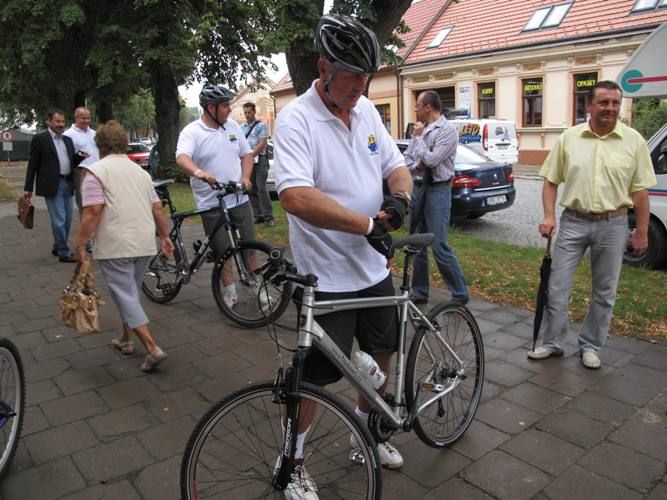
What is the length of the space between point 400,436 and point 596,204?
6.52 ft

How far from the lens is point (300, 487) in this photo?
2361 millimetres

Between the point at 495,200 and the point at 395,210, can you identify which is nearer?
the point at 395,210

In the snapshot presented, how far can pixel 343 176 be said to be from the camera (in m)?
2.38

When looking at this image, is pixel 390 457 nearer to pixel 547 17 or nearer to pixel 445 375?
pixel 445 375

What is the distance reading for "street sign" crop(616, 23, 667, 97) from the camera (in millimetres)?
6797

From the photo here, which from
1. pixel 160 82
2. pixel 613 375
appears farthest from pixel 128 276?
pixel 160 82

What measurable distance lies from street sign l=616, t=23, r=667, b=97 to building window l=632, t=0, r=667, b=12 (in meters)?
16.7

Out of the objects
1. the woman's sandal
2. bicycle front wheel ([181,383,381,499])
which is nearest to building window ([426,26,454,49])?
the woman's sandal

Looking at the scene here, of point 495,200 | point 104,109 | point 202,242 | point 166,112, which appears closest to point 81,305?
point 202,242

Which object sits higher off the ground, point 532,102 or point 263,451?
point 532,102

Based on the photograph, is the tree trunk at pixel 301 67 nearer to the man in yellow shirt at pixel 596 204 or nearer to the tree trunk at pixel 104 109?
the man in yellow shirt at pixel 596 204

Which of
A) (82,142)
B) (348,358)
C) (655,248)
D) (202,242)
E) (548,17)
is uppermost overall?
(548,17)

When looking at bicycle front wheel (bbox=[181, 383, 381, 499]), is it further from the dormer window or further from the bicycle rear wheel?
the dormer window

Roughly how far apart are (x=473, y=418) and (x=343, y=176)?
5.76ft
